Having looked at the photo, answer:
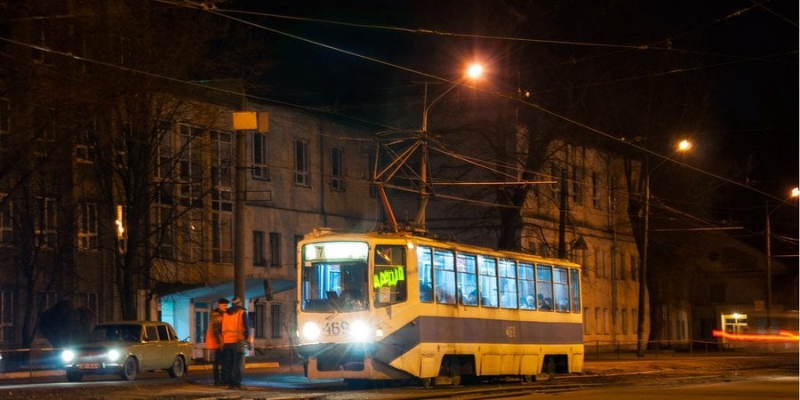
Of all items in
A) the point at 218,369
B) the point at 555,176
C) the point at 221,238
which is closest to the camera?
the point at 218,369

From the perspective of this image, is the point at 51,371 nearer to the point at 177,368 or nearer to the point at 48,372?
the point at 48,372

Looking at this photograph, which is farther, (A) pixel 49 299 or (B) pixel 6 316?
(A) pixel 49 299

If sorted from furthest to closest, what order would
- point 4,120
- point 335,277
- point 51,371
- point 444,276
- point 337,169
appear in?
point 337,169 < point 51,371 < point 4,120 < point 444,276 < point 335,277

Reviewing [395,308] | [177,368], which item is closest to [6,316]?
[177,368]

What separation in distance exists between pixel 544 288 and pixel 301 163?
78.5ft

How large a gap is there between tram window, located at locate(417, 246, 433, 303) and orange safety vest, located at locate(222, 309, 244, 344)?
3.87 meters

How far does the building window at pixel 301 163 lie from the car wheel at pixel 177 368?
2074 cm

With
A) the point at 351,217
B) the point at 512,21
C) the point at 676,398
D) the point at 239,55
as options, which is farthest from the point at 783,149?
the point at 676,398

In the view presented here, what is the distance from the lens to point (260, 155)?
51438 millimetres

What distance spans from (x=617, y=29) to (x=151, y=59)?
19434 millimetres

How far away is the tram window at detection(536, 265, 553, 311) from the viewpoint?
1229 inches

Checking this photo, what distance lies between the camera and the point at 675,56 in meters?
53.1

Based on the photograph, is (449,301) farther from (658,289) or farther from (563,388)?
(658,289)

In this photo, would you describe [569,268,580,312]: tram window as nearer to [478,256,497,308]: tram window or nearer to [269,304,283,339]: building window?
[478,256,497,308]: tram window
